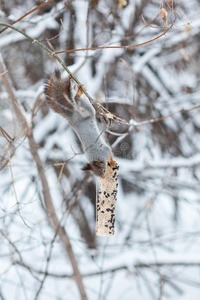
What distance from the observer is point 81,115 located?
3.32 feet

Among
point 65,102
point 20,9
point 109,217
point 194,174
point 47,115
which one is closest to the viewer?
point 65,102

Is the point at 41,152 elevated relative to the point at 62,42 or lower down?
lower down

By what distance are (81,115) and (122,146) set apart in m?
1.57

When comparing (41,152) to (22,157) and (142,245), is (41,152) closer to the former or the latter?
(22,157)

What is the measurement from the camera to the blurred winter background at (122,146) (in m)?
2.86

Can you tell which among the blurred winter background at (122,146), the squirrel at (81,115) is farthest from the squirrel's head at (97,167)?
the blurred winter background at (122,146)

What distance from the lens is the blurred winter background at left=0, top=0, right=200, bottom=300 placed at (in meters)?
2.86

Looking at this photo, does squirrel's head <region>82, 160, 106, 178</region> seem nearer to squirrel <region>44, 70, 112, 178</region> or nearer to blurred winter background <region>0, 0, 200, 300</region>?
Result: squirrel <region>44, 70, 112, 178</region>

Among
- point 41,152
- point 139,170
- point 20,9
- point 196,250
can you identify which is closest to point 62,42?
point 20,9

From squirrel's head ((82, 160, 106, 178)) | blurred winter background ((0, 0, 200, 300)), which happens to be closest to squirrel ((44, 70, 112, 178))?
squirrel's head ((82, 160, 106, 178))

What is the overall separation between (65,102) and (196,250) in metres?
2.68

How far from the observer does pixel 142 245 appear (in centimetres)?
302

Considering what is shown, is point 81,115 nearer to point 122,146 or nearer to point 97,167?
point 97,167

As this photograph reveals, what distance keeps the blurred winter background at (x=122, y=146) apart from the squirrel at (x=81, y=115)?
1618mm
